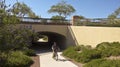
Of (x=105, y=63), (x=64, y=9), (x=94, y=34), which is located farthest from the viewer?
(x=64, y=9)

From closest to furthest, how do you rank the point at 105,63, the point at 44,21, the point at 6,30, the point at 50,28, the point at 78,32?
the point at 6,30 → the point at 105,63 → the point at 78,32 → the point at 50,28 → the point at 44,21

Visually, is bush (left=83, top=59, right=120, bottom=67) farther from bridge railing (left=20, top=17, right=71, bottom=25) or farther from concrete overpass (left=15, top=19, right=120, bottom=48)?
bridge railing (left=20, top=17, right=71, bottom=25)

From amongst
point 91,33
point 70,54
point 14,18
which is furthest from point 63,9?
point 14,18

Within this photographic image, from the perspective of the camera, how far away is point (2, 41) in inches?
452

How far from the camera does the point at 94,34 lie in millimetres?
29953

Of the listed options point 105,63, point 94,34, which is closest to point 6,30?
point 105,63

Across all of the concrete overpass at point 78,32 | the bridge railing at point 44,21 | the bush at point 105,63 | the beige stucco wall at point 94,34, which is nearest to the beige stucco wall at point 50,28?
the concrete overpass at point 78,32

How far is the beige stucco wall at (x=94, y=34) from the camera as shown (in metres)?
27.0

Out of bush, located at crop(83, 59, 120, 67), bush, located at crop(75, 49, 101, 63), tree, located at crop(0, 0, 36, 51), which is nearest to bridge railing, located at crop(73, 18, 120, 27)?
bush, located at crop(75, 49, 101, 63)

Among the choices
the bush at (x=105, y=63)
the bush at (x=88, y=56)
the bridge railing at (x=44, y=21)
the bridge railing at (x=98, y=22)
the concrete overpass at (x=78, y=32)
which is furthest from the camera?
the bridge railing at (x=44, y=21)

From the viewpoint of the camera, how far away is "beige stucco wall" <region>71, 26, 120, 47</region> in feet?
88.6

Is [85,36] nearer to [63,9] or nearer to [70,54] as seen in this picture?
[70,54]

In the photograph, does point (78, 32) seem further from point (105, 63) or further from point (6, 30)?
point (6, 30)

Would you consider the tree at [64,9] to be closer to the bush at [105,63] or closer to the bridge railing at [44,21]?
the bridge railing at [44,21]
